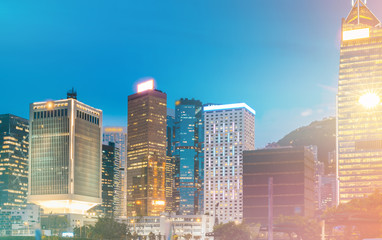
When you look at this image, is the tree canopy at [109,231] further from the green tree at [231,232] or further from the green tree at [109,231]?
the green tree at [231,232]

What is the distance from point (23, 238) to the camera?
167625 mm

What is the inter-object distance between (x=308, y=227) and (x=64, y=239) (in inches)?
2737

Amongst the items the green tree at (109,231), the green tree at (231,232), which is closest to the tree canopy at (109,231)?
the green tree at (109,231)

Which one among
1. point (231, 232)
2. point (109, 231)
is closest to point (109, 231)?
point (109, 231)

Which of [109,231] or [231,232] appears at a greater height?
[109,231]

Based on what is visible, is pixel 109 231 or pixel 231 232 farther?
pixel 231 232

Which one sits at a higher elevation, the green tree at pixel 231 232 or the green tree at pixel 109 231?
the green tree at pixel 109 231

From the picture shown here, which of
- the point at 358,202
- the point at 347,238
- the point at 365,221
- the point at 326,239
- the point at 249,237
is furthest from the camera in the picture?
the point at 249,237

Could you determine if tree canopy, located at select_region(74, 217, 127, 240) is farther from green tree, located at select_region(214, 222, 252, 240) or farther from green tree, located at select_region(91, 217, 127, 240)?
green tree, located at select_region(214, 222, 252, 240)

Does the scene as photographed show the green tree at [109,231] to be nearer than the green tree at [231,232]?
Yes

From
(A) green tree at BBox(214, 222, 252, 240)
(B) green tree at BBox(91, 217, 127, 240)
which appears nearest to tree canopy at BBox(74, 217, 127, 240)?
(B) green tree at BBox(91, 217, 127, 240)

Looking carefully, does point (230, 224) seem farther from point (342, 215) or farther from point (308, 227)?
point (342, 215)

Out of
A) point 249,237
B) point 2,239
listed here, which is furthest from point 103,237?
point 249,237

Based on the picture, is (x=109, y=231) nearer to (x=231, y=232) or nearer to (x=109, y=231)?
(x=109, y=231)
